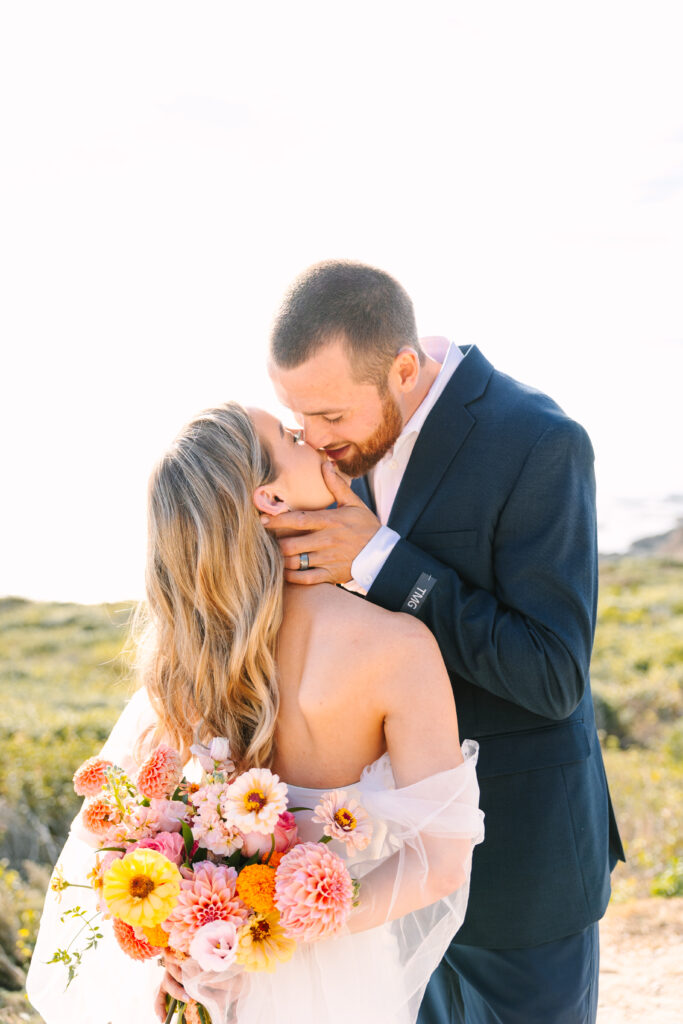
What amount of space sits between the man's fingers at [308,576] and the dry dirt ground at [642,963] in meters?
3.03

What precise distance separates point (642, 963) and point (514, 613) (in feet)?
10.4

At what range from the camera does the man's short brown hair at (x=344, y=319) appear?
2.74m

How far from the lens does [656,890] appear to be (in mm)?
5449

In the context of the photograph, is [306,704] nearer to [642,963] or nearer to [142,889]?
[142,889]

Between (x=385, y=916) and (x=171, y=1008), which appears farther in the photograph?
(x=171, y=1008)

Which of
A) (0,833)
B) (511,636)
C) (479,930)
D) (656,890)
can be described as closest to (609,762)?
(656,890)

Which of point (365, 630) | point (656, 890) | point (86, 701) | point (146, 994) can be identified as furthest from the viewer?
point (86, 701)

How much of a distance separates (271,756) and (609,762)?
6.22m

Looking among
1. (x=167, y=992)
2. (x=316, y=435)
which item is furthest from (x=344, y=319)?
(x=167, y=992)

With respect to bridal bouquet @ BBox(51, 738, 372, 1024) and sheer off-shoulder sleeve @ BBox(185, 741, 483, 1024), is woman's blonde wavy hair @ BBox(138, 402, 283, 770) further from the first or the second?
sheer off-shoulder sleeve @ BBox(185, 741, 483, 1024)

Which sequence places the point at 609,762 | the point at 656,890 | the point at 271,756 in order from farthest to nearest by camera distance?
the point at 609,762 < the point at 656,890 < the point at 271,756

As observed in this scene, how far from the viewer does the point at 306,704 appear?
221 centimetres

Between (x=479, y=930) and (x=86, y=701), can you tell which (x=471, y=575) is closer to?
(x=479, y=930)

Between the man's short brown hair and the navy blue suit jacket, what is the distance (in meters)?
0.24
